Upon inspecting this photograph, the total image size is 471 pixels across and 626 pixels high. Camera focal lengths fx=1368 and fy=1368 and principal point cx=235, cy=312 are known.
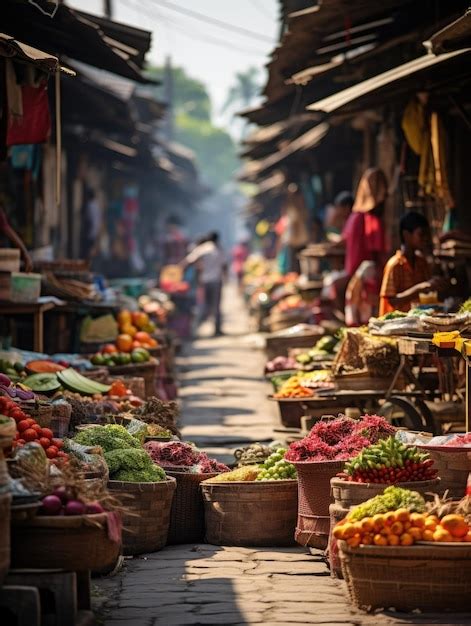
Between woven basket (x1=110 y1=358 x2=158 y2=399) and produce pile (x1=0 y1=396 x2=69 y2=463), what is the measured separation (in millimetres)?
5745

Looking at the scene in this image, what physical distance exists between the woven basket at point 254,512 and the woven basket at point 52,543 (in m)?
2.40

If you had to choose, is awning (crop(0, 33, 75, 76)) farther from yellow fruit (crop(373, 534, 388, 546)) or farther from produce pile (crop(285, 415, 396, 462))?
yellow fruit (crop(373, 534, 388, 546))

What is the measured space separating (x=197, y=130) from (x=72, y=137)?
10614 centimetres

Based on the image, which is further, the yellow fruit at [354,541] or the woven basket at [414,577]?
the yellow fruit at [354,541]

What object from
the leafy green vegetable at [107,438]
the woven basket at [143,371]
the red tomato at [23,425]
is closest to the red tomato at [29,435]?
the red tomato at [23,425]

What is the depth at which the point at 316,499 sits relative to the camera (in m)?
8.65

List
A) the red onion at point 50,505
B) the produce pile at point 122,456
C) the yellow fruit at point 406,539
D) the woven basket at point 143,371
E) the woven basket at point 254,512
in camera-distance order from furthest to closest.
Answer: the woven basket at point 143,371
the woven basket at point 254,512
the produce pile at point 122,456
the yellow fruit at point 406,539
the red onion at point 50,505

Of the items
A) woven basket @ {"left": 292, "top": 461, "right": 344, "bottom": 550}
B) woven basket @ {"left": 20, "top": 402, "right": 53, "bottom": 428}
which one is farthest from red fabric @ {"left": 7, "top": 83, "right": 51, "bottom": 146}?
woven basket @ {"left": 292, "top": 461, "right": 344, "bottom": 550}

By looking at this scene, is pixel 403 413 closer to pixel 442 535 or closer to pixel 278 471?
pixel 278 471

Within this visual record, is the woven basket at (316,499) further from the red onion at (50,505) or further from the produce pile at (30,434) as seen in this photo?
the red onion at (50,505)

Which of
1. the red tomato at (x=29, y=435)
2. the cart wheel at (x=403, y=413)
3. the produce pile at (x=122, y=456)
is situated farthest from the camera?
the cart wheel at (x=403, y=413)

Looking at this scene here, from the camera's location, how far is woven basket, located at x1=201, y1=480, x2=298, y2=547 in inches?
355

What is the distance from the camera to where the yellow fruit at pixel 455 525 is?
6.98 meters

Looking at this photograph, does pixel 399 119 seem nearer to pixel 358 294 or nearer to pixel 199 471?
pixel 358 294
